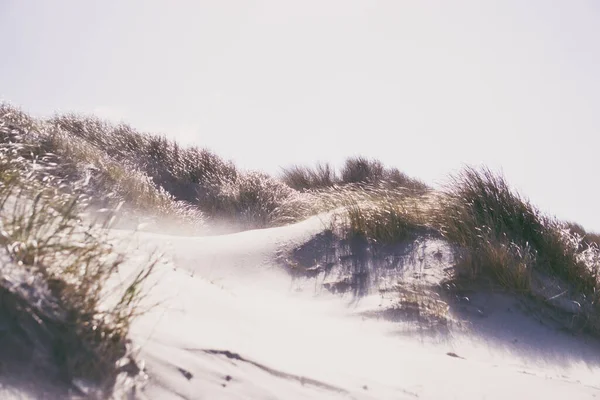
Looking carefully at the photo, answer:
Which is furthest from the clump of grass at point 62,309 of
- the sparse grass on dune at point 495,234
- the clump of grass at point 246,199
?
the clump of grass at point 246,199

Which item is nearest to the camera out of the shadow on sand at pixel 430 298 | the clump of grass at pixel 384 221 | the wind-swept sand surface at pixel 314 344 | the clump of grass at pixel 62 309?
the clump of grass at pixel 62 309

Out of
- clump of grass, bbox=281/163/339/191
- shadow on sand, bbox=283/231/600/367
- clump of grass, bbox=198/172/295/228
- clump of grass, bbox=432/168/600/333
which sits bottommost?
shadow on sand, bbox=283/231/600/367

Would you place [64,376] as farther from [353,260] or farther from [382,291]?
[353,260]

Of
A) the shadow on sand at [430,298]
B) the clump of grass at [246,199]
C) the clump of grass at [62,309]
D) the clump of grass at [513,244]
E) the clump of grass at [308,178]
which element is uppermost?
the clump of grass at [308,178]

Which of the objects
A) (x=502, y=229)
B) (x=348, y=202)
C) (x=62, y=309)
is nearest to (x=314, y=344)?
(x=62, y=309)

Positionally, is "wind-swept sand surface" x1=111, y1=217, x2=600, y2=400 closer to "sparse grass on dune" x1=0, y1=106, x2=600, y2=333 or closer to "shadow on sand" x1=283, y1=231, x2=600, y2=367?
"shadow on sand" x1=283, y1=231, x2=600, y2=367

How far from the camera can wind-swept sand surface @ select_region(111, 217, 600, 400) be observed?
2.45m

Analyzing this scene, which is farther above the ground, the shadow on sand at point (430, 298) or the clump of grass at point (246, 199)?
the clump of grass at point (246, 199)

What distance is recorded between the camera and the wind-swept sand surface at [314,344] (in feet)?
8.02

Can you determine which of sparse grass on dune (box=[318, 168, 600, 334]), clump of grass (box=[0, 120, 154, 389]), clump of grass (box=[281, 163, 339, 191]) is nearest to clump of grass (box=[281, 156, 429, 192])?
clump of grass (box=[281, 163, 339, 191])

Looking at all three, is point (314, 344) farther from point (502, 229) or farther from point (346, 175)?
point (346, 175)

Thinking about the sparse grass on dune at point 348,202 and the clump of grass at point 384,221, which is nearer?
the sparse grass on dune at point 348,202

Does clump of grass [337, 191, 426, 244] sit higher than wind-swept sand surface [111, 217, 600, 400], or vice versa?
clump of grass [337, 191, 426, 244]

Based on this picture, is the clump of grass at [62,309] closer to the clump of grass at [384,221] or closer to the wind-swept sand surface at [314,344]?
the wind-swept sand surface at [314,344]
